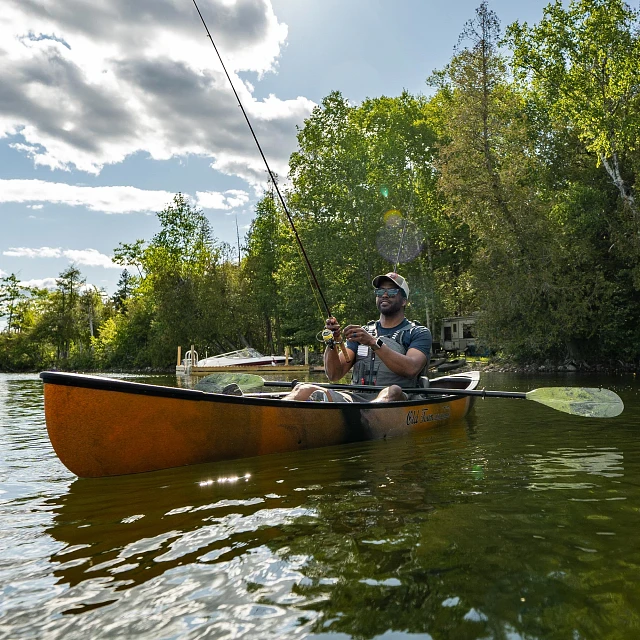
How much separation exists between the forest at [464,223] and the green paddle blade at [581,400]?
12.3 meters

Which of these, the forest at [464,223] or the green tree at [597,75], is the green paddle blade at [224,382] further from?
the green tree at [597,75]

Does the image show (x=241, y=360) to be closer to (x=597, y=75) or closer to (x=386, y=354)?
(x=597, y=75)

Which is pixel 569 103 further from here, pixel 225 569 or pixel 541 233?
pixel 225 569

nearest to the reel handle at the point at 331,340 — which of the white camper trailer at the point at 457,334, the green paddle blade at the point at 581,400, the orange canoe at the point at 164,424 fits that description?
the orange canoe at the point at 164,424

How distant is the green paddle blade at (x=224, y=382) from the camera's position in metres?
7.11

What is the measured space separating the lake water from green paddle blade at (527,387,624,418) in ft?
3.62

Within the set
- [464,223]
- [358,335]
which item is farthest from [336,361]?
[464,223]

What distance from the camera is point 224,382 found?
23.8 feet

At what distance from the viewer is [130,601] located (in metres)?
2.45

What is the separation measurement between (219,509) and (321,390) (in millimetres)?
2404

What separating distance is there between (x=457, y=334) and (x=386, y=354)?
3627 centimetres

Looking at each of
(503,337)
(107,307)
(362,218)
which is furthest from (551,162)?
(107,307)

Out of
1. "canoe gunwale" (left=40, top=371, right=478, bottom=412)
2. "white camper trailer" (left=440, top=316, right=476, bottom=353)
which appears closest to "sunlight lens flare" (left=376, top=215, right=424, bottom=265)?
"white camper trailer" (left=440, top=316, right=476, bottom=353)

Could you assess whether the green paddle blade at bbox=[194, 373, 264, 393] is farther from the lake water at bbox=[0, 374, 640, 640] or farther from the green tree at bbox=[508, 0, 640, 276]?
the green tree at bbox=[508, 0, 640, 276]
